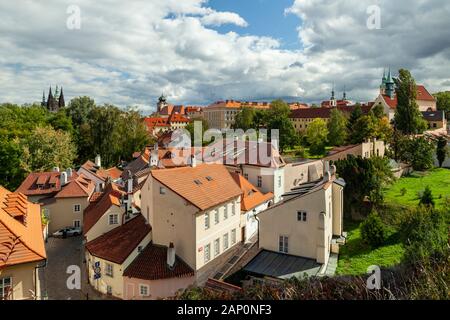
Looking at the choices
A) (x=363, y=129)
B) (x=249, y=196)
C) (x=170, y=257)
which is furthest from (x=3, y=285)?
(x=363, y=129)

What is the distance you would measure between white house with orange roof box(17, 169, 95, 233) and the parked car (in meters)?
0.82

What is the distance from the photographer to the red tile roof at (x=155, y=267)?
55.3 ft

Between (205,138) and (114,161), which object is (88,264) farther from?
(205,138)

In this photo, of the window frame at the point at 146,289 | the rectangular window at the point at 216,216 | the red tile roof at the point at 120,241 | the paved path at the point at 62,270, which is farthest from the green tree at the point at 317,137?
the window frame at the point at 146,289

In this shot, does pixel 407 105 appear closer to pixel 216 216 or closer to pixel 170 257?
pixel 216 216

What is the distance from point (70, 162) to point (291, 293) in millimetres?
46178

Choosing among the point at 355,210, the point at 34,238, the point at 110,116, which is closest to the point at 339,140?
the point at 355,210

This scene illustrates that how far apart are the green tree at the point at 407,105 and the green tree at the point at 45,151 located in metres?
47.3

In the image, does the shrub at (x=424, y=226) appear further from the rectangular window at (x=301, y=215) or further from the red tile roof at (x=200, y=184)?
the red tile roof at (x=200, y=184)

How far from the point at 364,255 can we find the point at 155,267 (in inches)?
515

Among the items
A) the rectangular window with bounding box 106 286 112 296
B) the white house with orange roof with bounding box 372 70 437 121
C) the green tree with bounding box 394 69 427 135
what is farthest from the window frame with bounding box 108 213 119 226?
the white house with orange roof with bounding box 372 70 437 121

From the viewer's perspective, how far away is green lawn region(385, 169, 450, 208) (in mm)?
27689

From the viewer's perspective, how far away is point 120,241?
18875mm

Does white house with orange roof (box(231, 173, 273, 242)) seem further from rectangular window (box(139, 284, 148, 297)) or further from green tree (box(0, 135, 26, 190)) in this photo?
green tree (box(0, 135, 26, 190))
